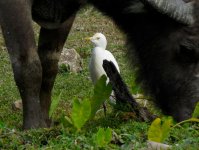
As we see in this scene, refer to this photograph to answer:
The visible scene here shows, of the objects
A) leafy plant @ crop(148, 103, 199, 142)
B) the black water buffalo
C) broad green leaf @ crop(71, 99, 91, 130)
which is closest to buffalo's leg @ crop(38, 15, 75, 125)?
the black water buffalo

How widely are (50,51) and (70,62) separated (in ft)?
10.5

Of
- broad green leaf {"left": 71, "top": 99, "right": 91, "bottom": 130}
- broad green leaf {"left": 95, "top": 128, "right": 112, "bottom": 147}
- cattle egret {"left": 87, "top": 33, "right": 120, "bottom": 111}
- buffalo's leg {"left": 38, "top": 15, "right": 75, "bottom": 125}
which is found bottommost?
cattle egret {"left": 87, "top": 33, "right": 120, "bottom": 111}

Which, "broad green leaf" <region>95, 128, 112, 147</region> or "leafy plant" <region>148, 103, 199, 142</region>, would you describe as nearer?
"broad green leaf" <region>95, 128, 112, 147</region>

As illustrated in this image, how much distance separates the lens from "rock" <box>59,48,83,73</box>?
32.4 ft

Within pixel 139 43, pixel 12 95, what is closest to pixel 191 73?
pixel 139 43

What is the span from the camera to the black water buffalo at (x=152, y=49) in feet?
17.4

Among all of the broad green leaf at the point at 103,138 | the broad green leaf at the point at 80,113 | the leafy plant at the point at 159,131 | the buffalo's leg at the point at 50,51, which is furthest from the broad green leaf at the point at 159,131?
the buffalo's leg at the point at 50,51

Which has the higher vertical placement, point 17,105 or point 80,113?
point 80,113

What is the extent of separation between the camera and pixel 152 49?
5.55 m

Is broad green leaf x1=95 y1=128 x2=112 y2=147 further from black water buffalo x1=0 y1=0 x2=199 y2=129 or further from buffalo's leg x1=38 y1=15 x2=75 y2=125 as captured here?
buffalo's leg x1=38 y1=15 x2=75 y2=125

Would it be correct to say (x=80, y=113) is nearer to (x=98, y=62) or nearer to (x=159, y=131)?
(x=159, y=131)

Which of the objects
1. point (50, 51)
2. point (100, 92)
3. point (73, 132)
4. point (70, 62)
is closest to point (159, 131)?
point (73, 132)

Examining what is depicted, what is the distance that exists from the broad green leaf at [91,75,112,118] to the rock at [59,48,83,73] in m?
4.47

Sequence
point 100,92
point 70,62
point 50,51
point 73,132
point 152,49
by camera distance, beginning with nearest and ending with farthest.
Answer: point 73,132 → point 100,92 → point 152,49 → point 50,51 → point 70,62
